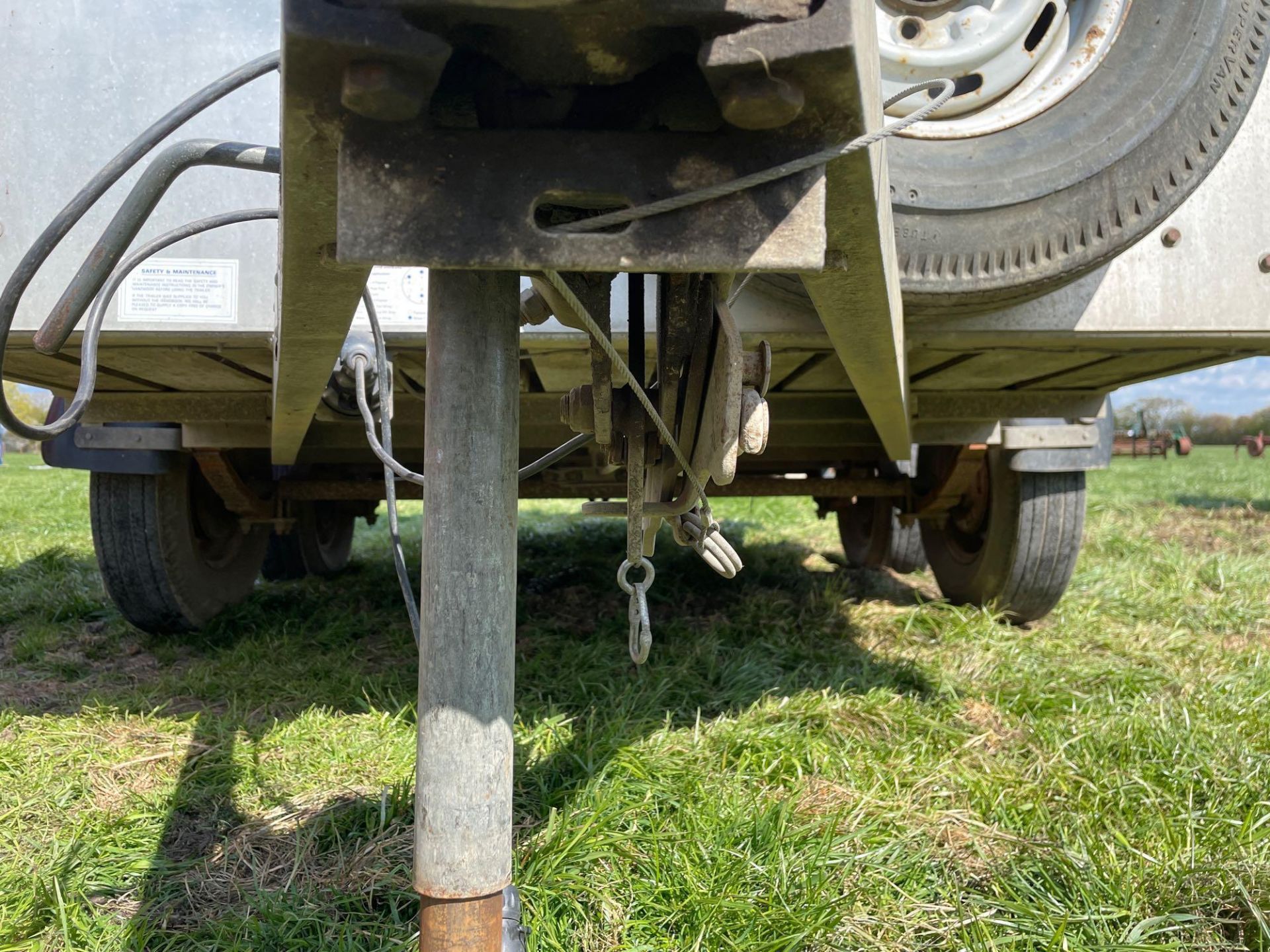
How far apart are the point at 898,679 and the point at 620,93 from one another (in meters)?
2.02

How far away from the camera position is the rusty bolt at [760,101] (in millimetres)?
706

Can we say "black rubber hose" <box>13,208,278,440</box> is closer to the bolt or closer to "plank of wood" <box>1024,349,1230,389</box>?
the bolt

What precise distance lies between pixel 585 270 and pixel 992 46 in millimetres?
1309

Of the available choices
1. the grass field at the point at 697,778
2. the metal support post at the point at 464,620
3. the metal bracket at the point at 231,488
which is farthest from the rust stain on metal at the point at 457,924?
the metal bracket at the point at 231,488

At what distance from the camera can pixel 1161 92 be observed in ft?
5.10

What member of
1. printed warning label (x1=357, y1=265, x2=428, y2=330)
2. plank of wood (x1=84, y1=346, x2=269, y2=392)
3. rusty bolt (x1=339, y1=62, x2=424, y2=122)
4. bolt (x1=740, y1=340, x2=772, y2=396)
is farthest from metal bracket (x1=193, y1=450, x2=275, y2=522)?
rusty bolt (x1=339, y1=62, x2=424, y2=122)

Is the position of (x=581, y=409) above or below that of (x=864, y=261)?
below

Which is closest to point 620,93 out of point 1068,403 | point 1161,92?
point 1161,92

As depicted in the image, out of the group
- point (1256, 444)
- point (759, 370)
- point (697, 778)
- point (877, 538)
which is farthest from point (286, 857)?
point (1256, 444)

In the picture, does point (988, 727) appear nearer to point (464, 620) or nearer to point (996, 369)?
point (996, 369)

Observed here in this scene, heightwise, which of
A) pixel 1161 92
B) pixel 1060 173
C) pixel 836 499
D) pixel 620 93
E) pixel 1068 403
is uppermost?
pixel 1161 92

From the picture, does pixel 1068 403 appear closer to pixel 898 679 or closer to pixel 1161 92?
pixel 898 679

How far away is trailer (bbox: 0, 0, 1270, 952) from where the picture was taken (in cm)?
77

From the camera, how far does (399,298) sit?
2014 mm
